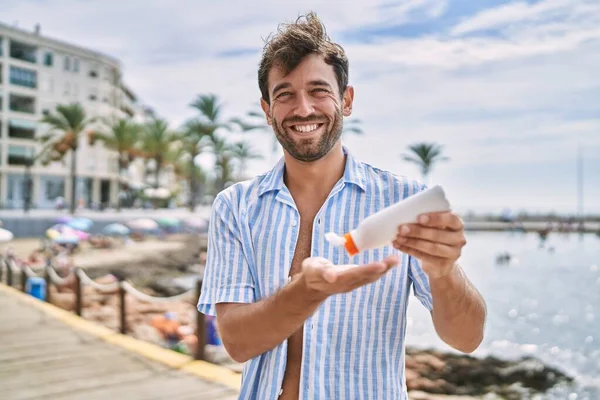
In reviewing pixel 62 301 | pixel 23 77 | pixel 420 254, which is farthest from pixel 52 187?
pixel 420 254

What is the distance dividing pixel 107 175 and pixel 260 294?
6382 cm

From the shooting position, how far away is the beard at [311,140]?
1689 mm

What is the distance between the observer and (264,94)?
1856mm

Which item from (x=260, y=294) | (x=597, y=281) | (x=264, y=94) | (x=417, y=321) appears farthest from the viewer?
(x=597, y=281)

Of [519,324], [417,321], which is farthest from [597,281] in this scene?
[417,321]

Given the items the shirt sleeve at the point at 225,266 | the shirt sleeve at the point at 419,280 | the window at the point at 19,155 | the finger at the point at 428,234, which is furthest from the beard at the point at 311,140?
the window at the point at 19,155

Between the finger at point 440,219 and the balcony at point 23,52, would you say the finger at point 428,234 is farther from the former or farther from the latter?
the balcony at point 23,52

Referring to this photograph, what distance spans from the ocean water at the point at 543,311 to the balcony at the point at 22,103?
44.6 metres

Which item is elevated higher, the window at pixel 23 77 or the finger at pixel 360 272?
the window at pixel 23 77

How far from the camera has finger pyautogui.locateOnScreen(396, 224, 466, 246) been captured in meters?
1.24

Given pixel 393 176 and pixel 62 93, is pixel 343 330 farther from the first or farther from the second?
pixel 62 93

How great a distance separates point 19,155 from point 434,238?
58.8 meters

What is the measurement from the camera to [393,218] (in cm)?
124

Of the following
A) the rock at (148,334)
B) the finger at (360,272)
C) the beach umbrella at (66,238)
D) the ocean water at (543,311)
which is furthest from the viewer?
the beach umbrella at (66,238)
